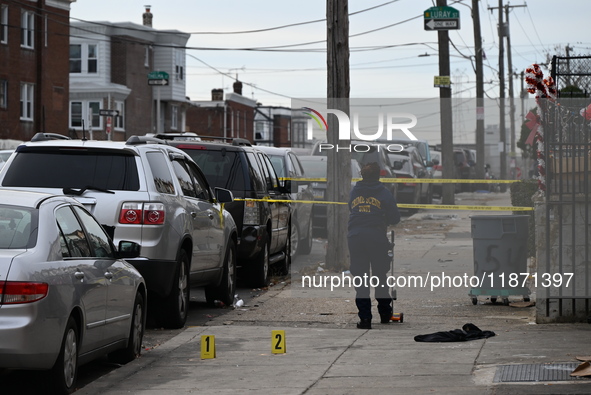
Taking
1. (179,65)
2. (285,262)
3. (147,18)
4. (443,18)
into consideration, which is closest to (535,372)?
(285,262)

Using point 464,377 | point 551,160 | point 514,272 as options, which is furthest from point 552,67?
point 464,377

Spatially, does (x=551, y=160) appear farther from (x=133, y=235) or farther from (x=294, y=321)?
(x=133, y=235)

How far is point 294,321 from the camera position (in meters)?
11.6

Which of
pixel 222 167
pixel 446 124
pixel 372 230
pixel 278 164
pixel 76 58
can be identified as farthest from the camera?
pixel 76 58

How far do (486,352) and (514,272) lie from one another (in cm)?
354

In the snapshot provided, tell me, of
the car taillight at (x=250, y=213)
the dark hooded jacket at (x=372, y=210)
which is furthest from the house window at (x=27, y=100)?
the dark hooded jacket at (x=372, y=210)

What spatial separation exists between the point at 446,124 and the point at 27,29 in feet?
79.5

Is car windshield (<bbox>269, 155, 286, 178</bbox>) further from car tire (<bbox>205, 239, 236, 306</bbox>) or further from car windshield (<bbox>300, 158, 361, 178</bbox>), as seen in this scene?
car tire (<bbox>205, 239, 236, 306</bbox>)

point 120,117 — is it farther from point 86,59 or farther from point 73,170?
point 73,170

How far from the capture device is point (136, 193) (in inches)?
406

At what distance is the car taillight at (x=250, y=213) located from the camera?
46.6 feet

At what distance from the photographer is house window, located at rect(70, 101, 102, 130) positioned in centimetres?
6069

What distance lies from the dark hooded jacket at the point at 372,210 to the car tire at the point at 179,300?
1817mm

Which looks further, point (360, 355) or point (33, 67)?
point (33, 67)
